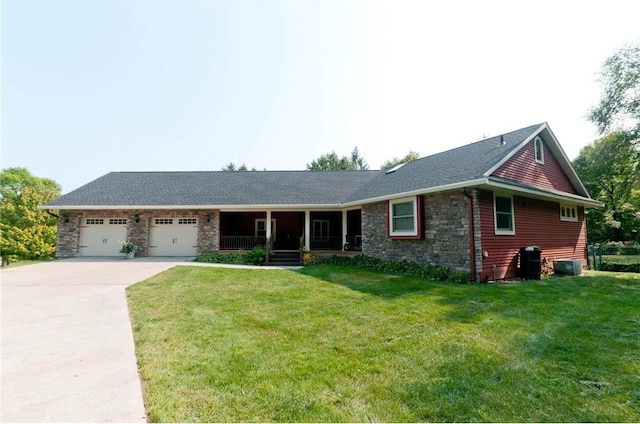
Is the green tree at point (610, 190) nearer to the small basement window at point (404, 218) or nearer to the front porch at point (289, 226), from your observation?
the small basement window at point (404, 218)

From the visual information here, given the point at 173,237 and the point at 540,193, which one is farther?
the point at 173,237

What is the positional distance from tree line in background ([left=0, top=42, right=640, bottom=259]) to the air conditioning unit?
303 inches

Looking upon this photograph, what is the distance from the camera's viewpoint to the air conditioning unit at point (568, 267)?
9.86 meters

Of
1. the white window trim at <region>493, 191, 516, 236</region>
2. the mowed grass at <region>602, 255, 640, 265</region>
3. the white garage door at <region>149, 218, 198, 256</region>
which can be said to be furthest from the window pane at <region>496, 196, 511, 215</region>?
the white garage door at <region>149, 218, 198, 256</region>

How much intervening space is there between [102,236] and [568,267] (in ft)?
68.0

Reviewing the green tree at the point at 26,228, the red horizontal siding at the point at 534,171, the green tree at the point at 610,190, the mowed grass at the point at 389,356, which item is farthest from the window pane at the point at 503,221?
the green tree at the point at 26,228

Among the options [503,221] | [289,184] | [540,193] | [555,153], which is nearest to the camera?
[503,221]

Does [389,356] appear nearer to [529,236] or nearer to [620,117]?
[529,236]

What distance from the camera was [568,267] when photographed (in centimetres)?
995

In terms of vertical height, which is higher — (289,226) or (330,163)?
(330,163)

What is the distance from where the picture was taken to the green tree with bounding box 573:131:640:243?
14227 mm

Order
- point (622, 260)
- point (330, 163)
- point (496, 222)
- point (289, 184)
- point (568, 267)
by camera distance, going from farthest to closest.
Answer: point (330, 163), point (289, 184), point (622, 260), point (568, 267), point (496, 222)

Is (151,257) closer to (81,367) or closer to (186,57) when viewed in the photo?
(186,57)

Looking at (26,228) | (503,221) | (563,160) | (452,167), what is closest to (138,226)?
(452,167)
